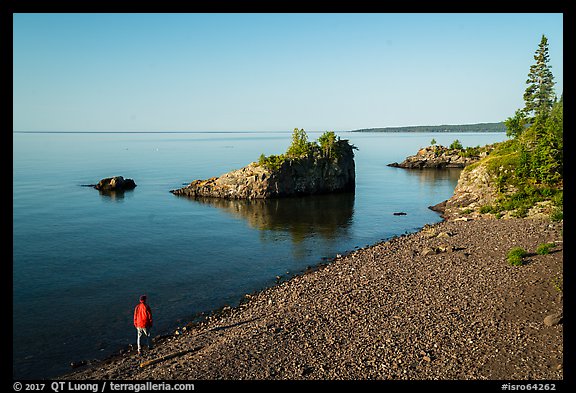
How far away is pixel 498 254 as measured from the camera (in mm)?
31156

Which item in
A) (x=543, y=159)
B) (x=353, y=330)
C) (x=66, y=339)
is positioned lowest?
(x=66, y=339)

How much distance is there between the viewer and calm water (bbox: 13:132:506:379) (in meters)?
25.4

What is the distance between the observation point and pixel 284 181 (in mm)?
80812

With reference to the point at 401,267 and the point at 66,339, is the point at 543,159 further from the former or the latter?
the point at 66,339

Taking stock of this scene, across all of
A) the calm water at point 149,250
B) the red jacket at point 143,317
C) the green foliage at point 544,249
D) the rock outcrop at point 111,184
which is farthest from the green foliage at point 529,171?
the rock outcrop at point 111,184

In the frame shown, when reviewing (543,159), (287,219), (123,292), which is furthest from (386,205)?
(123,292)

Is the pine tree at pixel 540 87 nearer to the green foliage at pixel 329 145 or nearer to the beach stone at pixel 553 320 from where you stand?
the green foliage at pixel 329 145

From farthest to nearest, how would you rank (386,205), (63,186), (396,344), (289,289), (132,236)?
(63,186)
(386,205)
(132,236)
(289,289)
(396,344)

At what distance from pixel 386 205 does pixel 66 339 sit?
187 ft

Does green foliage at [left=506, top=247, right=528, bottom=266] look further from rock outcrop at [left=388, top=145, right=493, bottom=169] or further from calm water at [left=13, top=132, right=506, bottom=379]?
rock outcrop at [left=388, top=145, right=493, bottom=169]

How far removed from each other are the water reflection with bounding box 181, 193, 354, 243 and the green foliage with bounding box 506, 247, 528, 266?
23203 mm

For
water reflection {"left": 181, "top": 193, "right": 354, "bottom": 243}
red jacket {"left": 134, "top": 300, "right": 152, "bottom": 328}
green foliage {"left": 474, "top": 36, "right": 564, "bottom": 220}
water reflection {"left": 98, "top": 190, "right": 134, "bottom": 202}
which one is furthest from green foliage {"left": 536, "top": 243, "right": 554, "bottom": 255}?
water reflection {"left": 98, "top": 190, "right": 134, "bottom": 202}
